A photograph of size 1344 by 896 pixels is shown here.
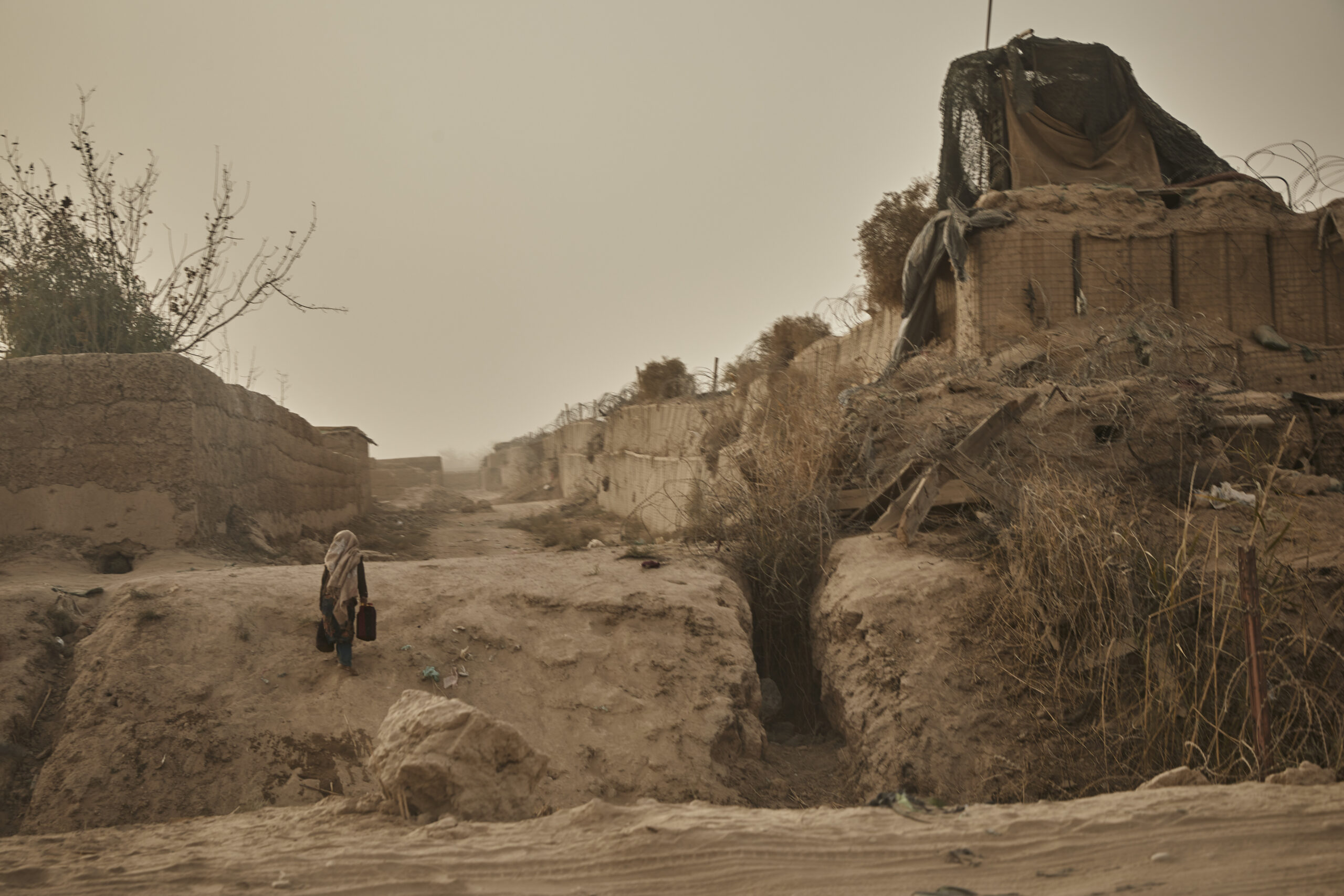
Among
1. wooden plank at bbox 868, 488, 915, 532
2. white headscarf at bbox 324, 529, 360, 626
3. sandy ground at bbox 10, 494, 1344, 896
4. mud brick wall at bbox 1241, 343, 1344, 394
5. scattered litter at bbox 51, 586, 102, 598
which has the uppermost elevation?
mud brick wall at bbox 1241, 343, 1344, 394

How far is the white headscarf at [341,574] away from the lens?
12.4ft

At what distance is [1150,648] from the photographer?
3.37 m

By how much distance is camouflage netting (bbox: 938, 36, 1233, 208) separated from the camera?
29.3 feet

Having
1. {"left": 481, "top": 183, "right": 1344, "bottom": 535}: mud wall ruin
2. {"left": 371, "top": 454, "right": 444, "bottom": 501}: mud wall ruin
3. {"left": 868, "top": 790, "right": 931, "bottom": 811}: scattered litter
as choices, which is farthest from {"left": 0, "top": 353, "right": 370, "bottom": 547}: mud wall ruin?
{"left": 371, "top": 454, "right": 444, "bottom": 501}: mud wall ruin

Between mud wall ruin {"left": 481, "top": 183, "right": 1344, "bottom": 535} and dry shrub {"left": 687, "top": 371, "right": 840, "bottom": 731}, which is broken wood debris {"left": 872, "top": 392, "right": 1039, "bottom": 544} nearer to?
dry shrub {"left": 687, "top": 371, "right": 840, "bottom": 731}

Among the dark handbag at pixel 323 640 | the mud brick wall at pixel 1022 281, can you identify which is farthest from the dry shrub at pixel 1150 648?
the mud brick wall at pixel 1022 281

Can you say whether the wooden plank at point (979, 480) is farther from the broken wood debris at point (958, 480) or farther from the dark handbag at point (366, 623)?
the dark handbag at point (366, 623)

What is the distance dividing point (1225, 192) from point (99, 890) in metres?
9.69

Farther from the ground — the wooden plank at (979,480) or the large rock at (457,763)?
the wooden plank at (979,480)

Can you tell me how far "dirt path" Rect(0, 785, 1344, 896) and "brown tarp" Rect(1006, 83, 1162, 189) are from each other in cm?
797

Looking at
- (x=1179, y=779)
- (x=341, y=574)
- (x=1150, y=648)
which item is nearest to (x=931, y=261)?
(x=1150, y=648)

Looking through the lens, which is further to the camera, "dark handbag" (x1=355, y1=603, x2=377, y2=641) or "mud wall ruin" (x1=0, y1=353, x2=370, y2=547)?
"mud wall ruin" (x1=0, y1=353, x2=370, y2=547)

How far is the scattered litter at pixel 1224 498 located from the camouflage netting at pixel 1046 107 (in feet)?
16.3

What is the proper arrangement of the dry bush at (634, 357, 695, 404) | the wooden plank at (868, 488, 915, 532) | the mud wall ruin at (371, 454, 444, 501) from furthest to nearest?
the mud wall ruin at (371, 454, 444, 501)
the dry bush at (634, 357, 695, 404)
the wooden plank at (868, 488, 915, 532)
